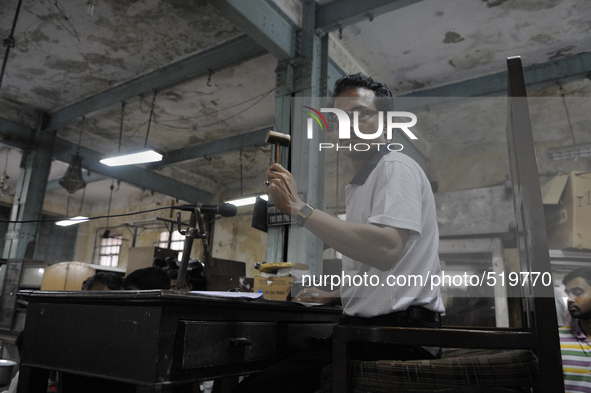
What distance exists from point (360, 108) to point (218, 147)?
7460mm

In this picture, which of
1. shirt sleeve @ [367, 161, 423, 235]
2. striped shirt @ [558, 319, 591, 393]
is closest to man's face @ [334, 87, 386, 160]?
shirt sleeve @ [367, 161, 423, 235]

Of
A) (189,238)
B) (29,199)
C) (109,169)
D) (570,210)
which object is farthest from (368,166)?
(109,169)

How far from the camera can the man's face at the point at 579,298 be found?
318 cm

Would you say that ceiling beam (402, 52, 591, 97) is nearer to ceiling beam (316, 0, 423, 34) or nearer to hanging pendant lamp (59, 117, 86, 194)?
ceiling beam (316, 0, 423, 34)

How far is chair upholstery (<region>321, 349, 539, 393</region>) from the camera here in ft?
3.63

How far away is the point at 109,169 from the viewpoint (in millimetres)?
9023

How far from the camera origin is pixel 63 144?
324 inches

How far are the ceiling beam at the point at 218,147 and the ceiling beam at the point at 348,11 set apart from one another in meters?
3.27

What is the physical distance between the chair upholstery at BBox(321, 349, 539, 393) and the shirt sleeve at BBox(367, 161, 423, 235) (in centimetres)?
40

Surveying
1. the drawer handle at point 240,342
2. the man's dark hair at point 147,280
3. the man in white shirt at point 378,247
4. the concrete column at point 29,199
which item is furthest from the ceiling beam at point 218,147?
the drawer handle at point 240,342

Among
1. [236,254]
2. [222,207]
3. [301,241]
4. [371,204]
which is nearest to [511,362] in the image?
[371,204]

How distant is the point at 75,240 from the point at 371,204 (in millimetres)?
17138

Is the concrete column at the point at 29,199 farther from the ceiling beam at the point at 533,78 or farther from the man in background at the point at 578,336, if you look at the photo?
the man in background at the point at 578,336

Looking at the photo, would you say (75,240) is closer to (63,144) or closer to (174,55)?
(63,144)
